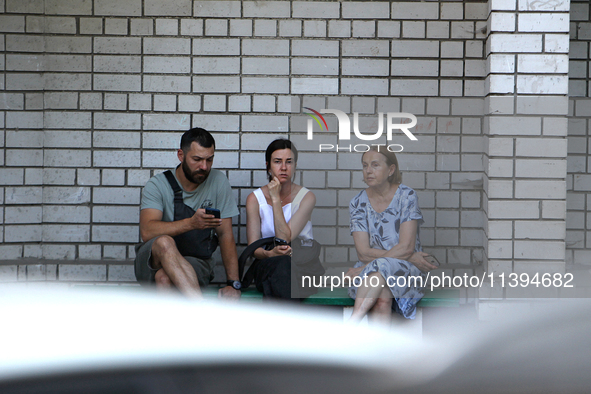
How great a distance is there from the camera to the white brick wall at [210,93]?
→ 4457mm

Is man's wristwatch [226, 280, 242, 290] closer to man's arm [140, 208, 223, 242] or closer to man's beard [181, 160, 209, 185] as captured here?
man's arm [140, 208, 223, 242]

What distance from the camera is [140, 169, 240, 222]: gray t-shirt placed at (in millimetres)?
3967

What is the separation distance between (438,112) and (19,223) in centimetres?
352

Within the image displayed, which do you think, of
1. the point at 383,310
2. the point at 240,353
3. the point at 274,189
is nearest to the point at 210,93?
the point at 274,189

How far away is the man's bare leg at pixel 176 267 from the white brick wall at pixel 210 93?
1.04m

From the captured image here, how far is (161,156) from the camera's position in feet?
15.1

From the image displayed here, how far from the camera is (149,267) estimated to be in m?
3.81

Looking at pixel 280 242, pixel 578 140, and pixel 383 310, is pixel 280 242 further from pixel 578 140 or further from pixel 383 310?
pixel 578 140

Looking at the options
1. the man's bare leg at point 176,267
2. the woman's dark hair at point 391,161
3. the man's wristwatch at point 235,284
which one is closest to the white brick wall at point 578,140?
the woman's dark hair at point 391,161

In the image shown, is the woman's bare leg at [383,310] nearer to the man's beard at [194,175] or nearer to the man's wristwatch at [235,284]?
the man's wristwatch at [235,284]

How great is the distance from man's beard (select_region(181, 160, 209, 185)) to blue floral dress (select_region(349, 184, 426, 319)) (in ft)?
3.57

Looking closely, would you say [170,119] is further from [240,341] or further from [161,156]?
[240,341]

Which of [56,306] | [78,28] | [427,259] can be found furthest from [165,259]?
[56,306]

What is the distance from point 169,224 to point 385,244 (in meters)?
1.49
